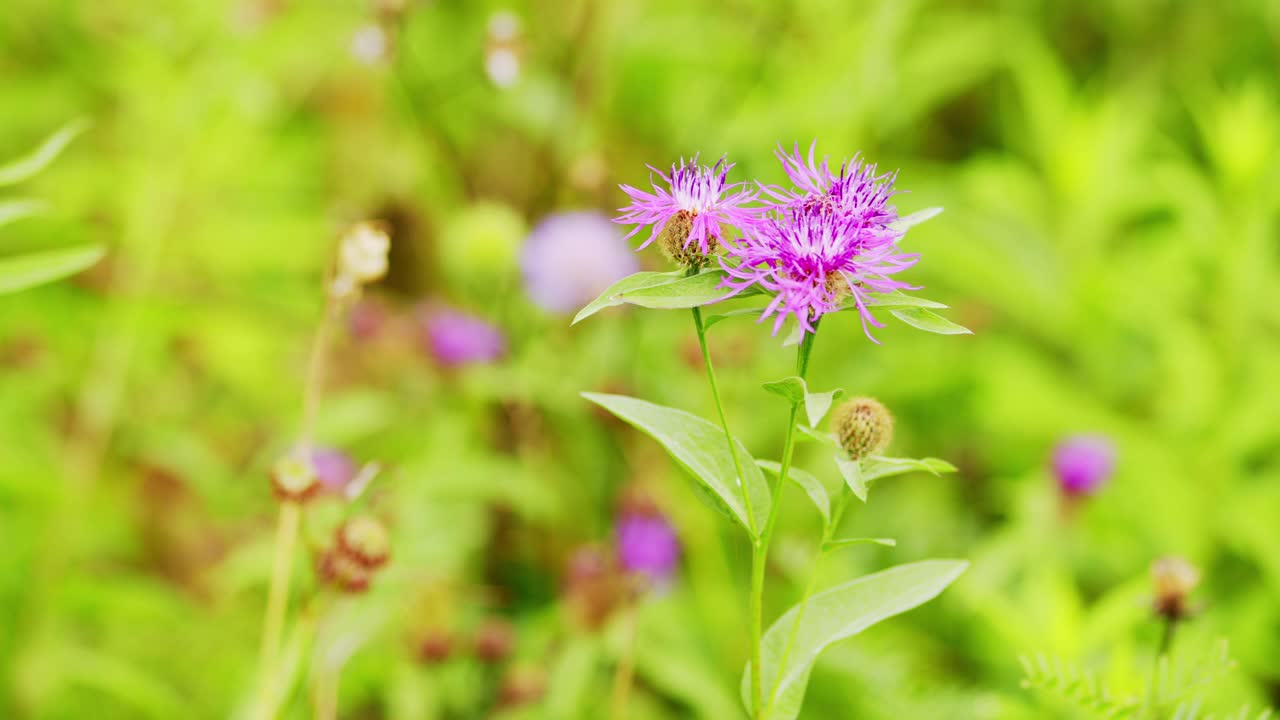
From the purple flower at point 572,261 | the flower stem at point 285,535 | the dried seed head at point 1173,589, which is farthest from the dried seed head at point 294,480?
the purple flower at point 572,261


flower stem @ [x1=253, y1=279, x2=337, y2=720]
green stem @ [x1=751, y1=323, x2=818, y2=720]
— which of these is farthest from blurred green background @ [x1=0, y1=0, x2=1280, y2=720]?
green stem @ [x1=751, y1=323, x2=818, y2=720]

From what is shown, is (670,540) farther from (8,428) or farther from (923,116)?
(923,116)

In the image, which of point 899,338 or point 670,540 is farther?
point 899,338

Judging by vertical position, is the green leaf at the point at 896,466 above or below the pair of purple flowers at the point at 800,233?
below

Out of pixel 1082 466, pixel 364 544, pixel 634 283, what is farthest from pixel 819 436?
pixel 1082 466

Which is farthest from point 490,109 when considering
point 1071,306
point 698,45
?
point 1071,306

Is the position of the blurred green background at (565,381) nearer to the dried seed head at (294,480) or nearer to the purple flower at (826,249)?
the dried seed head at (294,480)

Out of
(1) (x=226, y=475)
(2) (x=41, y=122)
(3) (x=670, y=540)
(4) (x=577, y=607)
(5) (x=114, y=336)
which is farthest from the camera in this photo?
(2) (x=41, y=122)

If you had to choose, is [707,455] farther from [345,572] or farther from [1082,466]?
[1082,466]
